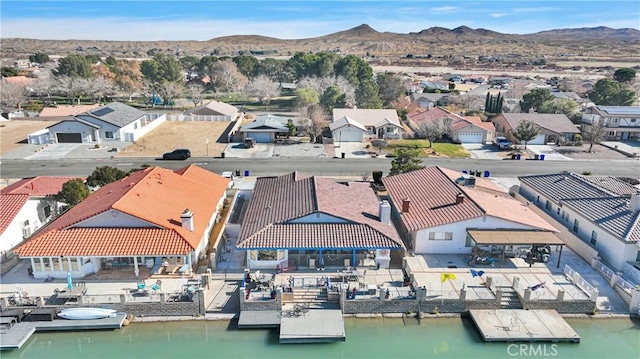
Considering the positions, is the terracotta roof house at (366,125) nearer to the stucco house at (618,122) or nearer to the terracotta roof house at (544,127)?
the terracotta roof house at (544,127)

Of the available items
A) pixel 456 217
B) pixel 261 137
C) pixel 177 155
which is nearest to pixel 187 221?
pixel 456 217

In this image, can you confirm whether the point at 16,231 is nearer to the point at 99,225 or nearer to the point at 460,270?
the point at 99,225

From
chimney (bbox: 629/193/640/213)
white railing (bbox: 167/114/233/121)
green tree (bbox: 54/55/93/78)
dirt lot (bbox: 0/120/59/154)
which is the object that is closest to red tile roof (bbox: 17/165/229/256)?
chimney (bbox: 629/193/640/213)

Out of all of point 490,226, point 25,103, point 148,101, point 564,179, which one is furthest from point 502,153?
point 25,103

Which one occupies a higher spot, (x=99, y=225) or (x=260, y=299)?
(x=99, y=225)

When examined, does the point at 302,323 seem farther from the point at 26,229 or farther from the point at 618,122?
the point at 618,122

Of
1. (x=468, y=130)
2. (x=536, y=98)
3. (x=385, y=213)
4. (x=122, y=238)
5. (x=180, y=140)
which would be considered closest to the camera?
(x=122, y=238)

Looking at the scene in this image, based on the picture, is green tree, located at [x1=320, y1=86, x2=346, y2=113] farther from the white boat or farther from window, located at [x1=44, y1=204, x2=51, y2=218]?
the white boat
